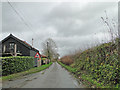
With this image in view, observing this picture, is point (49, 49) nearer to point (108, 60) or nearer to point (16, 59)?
point (16, 59)

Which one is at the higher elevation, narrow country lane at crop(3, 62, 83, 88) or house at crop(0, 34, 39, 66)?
house at crop(0, 34, 39, 66)

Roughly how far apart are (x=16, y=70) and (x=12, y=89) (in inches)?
310

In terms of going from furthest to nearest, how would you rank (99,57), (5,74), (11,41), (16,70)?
(11,41) < (16,70) < (5,74) < (99,57)

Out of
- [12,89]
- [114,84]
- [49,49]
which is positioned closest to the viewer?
[114,84]

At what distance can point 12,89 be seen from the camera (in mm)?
5770

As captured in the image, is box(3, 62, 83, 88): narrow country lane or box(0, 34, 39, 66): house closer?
box(3, 62, 83, 88): narrow country lane

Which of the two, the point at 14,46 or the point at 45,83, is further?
the point at 14,46

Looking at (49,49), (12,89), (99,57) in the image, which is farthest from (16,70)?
(49,49)

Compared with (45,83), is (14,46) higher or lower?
higher

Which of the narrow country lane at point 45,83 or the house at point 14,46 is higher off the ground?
the house at point 14,46

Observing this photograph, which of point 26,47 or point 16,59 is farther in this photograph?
point 26,47

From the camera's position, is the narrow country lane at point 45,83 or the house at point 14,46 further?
the house at point 14,46

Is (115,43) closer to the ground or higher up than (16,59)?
higher up

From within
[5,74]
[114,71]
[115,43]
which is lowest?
[5,74]
